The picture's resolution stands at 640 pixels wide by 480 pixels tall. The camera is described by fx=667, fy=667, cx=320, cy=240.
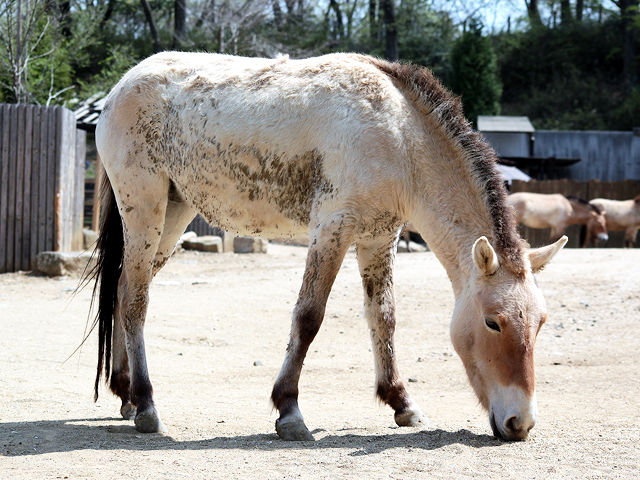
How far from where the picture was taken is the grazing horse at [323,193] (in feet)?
11.9

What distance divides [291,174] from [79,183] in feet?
28.8

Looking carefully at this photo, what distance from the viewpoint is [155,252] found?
4742mm

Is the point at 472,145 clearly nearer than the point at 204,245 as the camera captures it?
Yes

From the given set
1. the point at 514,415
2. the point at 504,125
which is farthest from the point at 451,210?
the point at 504,125

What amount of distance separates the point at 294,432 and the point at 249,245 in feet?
36.6

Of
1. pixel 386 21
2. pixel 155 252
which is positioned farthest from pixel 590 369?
pixel 386 21

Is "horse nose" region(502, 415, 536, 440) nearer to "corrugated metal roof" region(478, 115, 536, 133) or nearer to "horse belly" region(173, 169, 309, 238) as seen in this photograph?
"horse belly" region(173, 169, 309, 238)

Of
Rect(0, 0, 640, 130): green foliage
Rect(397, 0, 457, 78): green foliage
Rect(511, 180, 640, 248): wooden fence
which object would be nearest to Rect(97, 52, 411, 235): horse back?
Rect(511, 180, 640, 248): wooden fence

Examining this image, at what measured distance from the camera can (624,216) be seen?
Answer: 59.6ft

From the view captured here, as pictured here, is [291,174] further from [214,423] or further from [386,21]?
[386,21]

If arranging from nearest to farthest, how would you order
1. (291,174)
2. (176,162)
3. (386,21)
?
(291,174), (176,162), (386,21)

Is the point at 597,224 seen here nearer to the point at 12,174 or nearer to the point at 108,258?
the point at 12,174

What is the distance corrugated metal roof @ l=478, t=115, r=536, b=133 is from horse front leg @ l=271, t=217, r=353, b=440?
866 inches

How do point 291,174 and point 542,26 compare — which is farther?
point 542,26
